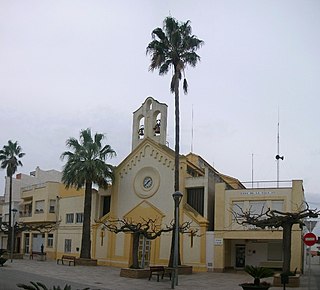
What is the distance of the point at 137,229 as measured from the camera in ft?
107

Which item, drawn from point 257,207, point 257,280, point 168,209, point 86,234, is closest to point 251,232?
point 257,207

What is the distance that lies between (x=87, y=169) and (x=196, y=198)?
394 inches

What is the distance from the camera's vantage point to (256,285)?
2116 cm

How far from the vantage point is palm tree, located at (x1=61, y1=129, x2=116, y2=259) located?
1762 inches

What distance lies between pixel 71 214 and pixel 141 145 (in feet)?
40.6

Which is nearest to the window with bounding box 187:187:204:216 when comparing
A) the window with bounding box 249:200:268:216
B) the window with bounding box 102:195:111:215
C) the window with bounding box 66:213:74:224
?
the window with bounding box 249:200:268:216

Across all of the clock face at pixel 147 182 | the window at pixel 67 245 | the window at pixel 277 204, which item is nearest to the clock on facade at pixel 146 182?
the clock face at pixel 147 182

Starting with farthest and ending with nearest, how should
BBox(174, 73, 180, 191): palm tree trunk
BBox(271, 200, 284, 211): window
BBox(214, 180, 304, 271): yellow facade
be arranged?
BBox(271, 200, 284, 211): window → BBox(214, 180, 304, 271): yellow facade → BBox(174, 73, 180, 191): palm tree trunk

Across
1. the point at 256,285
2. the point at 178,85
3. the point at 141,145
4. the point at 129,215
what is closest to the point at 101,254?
the point at 129,215

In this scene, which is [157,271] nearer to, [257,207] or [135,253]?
[135,253]

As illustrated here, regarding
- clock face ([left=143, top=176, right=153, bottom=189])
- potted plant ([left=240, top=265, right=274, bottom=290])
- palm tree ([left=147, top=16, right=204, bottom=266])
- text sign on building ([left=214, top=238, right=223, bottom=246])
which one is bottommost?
→ potted plant ([left=240, top=265, right=274, bottom=290])

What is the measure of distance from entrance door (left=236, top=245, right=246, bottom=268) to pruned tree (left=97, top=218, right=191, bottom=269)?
516 cm

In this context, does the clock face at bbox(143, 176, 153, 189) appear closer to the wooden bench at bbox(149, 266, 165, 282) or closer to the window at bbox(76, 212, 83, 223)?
the window at bbox(76, 212, 83, 223)

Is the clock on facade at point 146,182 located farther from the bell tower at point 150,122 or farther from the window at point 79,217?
the window at point 79,217
